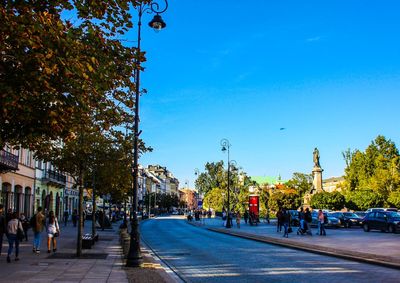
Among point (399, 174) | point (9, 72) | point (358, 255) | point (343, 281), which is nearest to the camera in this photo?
point (9, 72)

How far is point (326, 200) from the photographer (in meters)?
64.9

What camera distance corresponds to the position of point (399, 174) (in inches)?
3014

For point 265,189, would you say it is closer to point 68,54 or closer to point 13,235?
point 13,235

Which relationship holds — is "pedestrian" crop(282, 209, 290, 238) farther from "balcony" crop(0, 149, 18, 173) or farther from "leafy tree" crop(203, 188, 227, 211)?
"leafy tree" crop(203, 188, 227, 211)

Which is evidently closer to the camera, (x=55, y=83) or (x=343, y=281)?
(x=55, y=83)

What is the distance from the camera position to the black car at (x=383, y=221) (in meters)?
36.1

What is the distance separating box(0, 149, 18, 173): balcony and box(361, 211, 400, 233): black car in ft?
92.7

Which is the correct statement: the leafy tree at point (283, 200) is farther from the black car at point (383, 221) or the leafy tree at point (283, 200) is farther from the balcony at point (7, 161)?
the balcony at point (7, 161)

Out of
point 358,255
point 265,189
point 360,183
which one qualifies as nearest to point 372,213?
point 358,255

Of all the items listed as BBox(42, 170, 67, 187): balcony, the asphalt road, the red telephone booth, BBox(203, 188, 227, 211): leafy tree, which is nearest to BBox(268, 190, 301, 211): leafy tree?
BBox(203, 188, 227, 211): leafy tree

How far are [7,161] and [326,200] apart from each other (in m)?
44.3

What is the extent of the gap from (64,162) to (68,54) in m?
13.3

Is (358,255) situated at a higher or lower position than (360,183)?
lower

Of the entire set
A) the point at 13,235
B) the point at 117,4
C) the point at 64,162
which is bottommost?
the point at 13,235
